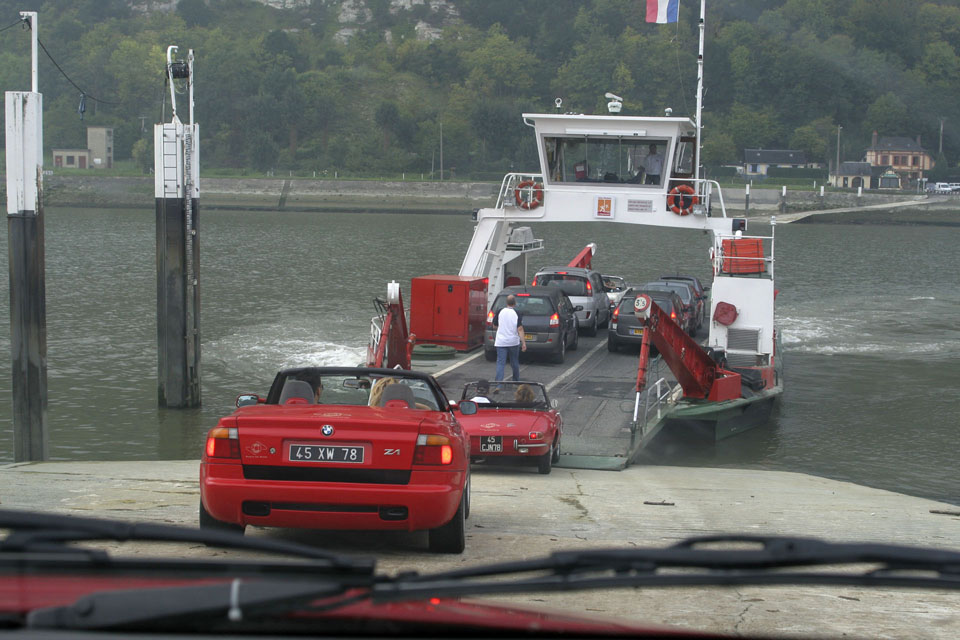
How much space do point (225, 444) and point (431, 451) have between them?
1.19 meters

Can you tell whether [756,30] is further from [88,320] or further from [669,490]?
[669,490]

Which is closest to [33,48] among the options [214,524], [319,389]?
[319,389]

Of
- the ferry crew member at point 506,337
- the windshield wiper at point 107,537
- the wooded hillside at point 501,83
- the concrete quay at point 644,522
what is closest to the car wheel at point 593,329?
the ferry crew member at point 506,337

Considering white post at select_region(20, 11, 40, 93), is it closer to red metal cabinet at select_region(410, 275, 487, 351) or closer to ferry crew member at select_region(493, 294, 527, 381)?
ferry crew member at select_region(493, 294, 527, 381)

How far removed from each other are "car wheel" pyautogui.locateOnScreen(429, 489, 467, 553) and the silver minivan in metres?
A: 19.2

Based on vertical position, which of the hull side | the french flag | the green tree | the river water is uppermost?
the green tree

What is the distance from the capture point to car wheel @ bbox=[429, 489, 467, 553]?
22.2 ft

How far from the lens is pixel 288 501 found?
6270 millimetres

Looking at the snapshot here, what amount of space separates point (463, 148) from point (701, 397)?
116213mm

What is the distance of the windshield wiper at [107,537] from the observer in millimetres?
2494

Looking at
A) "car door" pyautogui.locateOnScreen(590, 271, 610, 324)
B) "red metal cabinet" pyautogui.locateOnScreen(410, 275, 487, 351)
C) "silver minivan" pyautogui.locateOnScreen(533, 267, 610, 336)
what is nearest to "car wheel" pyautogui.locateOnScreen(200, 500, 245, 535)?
"red metal cabinet" pyautogui.locateOnScreen(410, 275, 487, 351)

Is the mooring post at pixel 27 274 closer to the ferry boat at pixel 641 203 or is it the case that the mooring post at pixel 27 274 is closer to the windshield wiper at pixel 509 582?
the ferry boat at pixel 641 203

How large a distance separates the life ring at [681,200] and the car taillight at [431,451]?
18267mm

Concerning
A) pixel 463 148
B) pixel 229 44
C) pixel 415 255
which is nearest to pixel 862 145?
pixel 463 148
